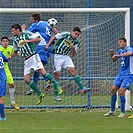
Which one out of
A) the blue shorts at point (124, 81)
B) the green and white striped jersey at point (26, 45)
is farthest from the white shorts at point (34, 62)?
the blue shorts at point (124, 81)

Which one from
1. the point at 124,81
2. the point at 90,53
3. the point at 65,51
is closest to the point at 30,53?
the point at 65,51

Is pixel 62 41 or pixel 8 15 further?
pixel 8 15

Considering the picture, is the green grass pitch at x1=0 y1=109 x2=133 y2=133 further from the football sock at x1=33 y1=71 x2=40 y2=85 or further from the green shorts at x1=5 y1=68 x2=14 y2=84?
the football sock at x1=33 y1=71 x2=40 y2=85

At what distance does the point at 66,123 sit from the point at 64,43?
3.92 metres

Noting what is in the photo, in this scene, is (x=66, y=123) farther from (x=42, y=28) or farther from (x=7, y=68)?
(x=7, y=68)

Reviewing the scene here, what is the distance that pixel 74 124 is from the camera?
15.1m

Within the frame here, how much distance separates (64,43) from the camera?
1870 centimetres

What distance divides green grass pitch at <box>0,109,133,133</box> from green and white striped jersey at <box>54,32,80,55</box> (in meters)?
1.79

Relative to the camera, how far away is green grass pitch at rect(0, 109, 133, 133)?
1356cm

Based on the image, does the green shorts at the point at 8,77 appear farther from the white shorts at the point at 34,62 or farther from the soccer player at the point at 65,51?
the soccer player at the point at 65,51

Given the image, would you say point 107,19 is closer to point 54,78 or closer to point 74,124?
point 54,78

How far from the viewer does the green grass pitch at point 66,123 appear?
13.6m

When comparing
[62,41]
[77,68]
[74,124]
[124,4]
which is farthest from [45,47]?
[124,4]

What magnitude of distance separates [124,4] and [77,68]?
11.6ft
